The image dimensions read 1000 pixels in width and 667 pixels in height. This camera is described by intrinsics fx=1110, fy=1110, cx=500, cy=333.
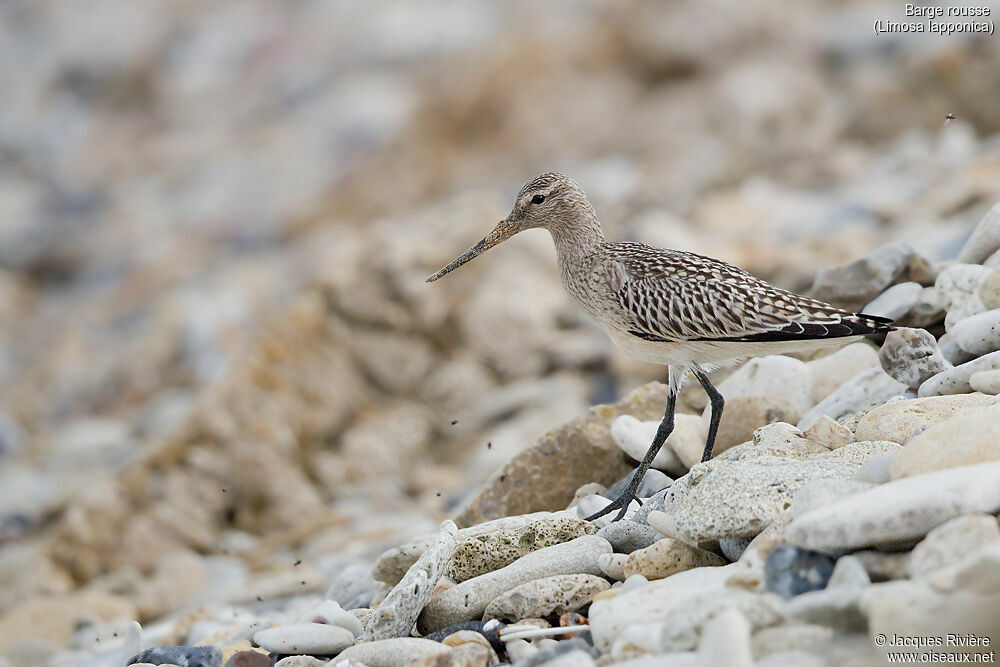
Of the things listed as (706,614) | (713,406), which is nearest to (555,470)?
(713,406)

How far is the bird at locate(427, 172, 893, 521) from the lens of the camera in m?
5.47

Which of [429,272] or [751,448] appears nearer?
[751,448]

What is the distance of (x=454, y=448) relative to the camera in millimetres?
10695

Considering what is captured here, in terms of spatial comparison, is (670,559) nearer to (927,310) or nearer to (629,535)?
(629,535)

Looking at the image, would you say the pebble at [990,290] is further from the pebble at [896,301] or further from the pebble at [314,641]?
the pebble at [314,641]

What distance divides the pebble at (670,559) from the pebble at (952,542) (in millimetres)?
999

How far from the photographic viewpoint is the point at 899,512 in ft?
11.9

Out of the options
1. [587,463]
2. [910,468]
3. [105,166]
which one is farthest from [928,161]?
[105,166]

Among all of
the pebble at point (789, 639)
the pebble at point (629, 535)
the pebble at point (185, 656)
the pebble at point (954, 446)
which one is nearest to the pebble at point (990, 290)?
the pebble at point (954, 446)

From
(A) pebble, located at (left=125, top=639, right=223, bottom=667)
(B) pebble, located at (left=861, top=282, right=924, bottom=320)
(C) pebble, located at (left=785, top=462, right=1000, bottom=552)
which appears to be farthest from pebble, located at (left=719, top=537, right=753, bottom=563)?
(B) pebble, located at (left=861, top=282, right=924, bottom=320)

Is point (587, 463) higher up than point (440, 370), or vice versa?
point (440, 370)

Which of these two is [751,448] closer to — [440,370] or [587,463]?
[587,463]

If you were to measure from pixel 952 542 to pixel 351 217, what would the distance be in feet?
53.6

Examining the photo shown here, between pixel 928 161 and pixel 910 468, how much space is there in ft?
35.6
